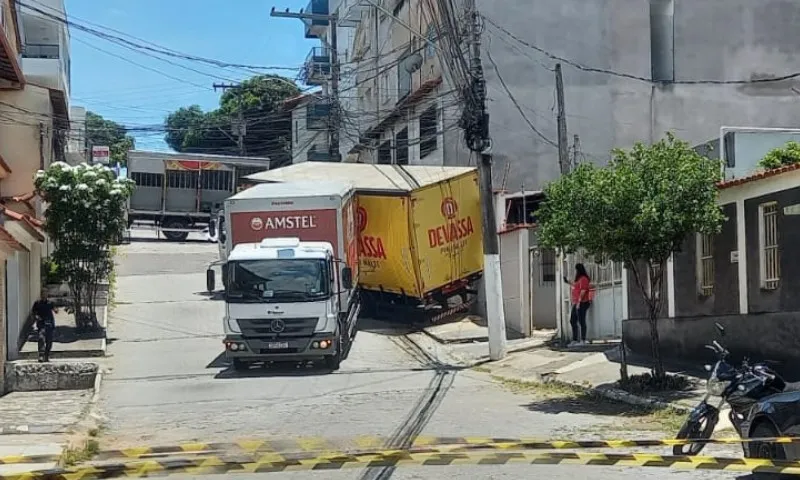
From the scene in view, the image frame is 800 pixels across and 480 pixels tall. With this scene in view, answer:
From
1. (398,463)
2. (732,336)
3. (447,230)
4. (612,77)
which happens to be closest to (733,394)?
(398,463)

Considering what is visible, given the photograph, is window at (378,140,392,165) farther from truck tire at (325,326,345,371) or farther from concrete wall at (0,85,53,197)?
truck tire at (325,326,345,371)

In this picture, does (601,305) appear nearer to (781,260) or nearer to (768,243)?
(768,243)

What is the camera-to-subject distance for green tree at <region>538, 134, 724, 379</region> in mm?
13523

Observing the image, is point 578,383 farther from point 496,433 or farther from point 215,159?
point 215,159

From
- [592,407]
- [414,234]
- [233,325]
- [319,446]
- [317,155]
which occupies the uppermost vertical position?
[317,155]

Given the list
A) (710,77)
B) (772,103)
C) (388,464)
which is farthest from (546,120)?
(388,464)

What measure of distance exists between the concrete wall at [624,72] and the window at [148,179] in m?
17.8

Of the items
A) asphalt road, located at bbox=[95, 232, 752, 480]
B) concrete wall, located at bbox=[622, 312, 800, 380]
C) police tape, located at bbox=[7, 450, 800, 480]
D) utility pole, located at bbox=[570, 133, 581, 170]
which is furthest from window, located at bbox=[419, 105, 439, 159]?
police tape, located at bbox=[7, 450, 800, 480]

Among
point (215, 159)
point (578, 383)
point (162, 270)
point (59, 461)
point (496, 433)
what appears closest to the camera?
point (59, 461)

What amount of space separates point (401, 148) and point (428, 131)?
3.66 m

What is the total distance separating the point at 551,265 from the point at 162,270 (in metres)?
17.0

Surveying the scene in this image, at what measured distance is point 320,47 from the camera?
192 ft

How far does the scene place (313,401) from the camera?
14977mm

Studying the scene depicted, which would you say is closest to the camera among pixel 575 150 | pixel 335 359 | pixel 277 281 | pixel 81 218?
pixel 277 281
